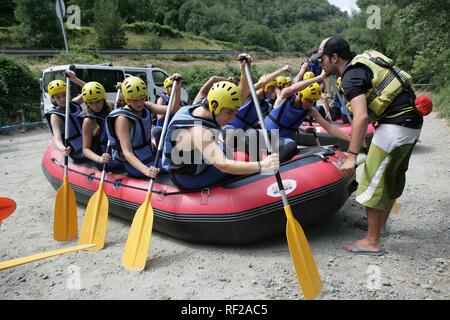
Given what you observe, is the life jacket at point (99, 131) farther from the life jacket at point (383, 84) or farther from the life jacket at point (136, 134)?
the life jacket at point (383, 84)

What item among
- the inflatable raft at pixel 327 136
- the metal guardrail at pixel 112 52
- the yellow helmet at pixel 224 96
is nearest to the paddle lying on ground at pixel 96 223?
the yellow helmet at pixel 224 96

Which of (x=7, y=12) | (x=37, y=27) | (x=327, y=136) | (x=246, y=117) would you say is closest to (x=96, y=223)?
(x=246, y=117)

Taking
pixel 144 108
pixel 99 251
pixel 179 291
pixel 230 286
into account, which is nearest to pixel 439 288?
pixel 230 286

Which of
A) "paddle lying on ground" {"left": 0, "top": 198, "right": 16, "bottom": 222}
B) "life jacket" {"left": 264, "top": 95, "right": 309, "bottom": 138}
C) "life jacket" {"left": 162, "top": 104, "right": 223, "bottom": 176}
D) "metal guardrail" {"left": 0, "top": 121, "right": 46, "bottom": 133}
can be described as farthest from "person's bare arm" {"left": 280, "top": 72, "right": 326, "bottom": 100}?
"metal guardrail" {"left": 0, "top": 121, "right": 46, "bottom": 133}

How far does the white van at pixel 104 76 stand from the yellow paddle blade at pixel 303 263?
8356 mm

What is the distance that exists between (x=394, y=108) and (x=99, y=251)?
341cm

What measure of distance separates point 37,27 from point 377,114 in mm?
30094

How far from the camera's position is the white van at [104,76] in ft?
37.4

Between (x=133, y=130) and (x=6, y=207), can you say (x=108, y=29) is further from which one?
(x=6, y=207)

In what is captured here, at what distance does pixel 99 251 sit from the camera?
402cm

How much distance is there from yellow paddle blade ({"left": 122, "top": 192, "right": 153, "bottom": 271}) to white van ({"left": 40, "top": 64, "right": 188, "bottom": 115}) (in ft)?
24.7

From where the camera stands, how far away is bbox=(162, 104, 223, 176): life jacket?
11.3 feet
